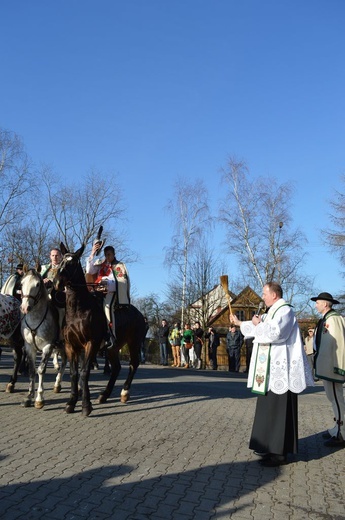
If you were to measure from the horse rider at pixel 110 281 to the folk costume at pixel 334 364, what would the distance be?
375cm

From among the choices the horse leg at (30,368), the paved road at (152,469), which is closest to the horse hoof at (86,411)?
the paved road at (152,469)

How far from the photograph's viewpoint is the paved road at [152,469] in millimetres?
4410

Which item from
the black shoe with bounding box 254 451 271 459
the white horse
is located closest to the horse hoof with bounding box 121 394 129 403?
the white horse

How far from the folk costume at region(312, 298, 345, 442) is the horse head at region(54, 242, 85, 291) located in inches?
159

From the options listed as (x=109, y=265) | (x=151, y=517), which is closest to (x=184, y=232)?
(x=109, y=265)

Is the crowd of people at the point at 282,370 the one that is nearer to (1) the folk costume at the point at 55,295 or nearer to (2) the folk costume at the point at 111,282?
(2) the folk costume at the point at 111,282

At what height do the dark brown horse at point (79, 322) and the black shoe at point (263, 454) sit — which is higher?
the dark brown horse at point (79, 322)

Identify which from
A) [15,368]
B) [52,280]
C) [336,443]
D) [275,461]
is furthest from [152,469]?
[15,368]

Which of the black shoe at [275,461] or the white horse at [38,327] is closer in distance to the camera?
the black shoe at [275,461]

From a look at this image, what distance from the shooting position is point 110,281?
30.3ft

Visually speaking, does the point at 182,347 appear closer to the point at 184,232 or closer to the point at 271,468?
the point at 184,232

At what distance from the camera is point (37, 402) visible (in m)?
8.66

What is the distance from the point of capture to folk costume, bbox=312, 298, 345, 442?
22.9 feet

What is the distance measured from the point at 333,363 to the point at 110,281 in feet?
13.8
